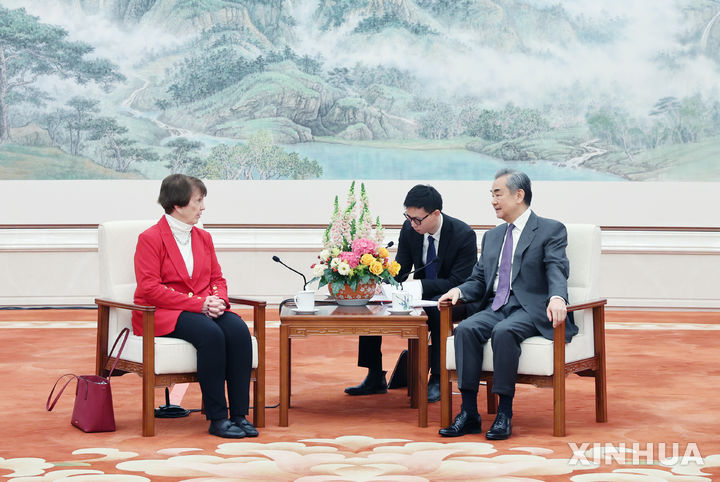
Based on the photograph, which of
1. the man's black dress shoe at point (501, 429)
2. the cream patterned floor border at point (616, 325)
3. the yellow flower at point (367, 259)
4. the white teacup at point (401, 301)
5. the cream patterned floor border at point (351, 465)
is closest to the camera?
the cream patterned floor border at point (351, 465)

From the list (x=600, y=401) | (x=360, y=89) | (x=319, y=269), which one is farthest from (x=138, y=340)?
(x=360, y=89)

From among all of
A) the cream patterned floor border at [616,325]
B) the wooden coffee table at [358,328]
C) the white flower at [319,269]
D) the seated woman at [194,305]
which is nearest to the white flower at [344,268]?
the white flower at [319,269]

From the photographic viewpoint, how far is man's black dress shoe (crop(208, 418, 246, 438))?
13.8 feet

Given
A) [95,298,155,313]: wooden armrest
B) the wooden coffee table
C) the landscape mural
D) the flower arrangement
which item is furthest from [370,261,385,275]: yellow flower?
the landscape mural

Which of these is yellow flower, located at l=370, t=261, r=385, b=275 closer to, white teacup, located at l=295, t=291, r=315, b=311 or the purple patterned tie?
white teacup, located at l=295, t=291, r=315, b=311

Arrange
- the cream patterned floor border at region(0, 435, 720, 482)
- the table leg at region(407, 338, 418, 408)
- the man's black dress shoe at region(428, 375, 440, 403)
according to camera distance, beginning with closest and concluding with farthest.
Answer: the cream patterned floor border at region(0, 435, 720, 482)
the table leg at region(407, 338, 418, 408)
the man's black dress shoe at region(428, 375, 440, 403)

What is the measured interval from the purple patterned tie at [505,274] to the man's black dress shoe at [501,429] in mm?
560

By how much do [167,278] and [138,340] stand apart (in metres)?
0.32

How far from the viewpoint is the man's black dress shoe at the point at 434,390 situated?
5090mm

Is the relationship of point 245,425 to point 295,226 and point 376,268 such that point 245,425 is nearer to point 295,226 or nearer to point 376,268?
point 376,268

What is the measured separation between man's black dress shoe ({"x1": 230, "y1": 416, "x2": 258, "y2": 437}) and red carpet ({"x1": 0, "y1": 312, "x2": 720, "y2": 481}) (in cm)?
5

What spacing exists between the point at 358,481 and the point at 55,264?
252 inches

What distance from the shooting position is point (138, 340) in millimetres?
4328

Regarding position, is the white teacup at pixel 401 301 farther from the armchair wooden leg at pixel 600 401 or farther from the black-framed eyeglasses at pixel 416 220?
the armchair wooden leg at pixel 600 401
